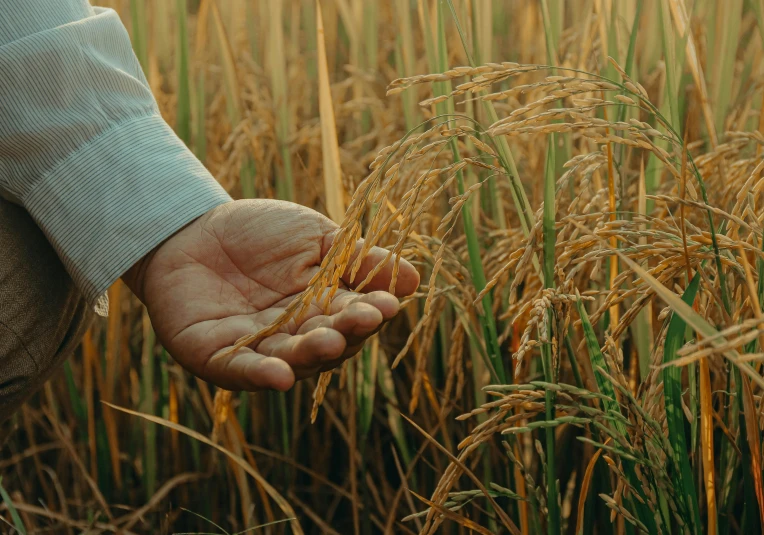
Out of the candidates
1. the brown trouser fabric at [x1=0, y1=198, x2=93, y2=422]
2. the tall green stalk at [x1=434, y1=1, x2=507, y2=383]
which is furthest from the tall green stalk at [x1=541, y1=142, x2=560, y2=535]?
the brown trouser fabric at [x1=0, y1=198, x2=93, y2=422]

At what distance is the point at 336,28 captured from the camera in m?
2.21

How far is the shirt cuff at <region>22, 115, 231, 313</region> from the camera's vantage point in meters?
0.96

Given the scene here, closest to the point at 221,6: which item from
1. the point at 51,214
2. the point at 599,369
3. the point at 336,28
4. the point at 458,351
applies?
the point at 336,28

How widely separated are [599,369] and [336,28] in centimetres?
172

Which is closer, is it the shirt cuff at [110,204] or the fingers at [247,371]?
the fingers at [247,371]

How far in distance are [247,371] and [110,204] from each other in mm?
354

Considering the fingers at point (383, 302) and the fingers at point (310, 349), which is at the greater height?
the fingers at point (383, 302)

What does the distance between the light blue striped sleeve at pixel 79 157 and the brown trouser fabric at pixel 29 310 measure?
0.04 meters

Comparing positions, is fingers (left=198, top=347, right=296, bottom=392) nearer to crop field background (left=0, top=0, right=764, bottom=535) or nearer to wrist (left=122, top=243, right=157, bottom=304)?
crop field background (left=0, top=0, right=764, bottom=535)

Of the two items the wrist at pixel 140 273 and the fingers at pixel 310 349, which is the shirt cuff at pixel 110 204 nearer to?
the wrist at pixel 140 273

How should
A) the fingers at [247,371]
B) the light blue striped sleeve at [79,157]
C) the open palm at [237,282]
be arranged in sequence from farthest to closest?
1. the light blue striped sleeve at [79,157]
2. the open palm at [237,282]
3. the fingers at [247,371]

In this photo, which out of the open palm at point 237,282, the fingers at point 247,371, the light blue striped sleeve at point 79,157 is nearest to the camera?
the fingers at point 247,371

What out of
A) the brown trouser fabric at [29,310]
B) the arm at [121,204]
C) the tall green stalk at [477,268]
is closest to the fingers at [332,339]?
the arm at [121,204]

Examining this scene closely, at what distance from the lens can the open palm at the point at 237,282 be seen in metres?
0.83
